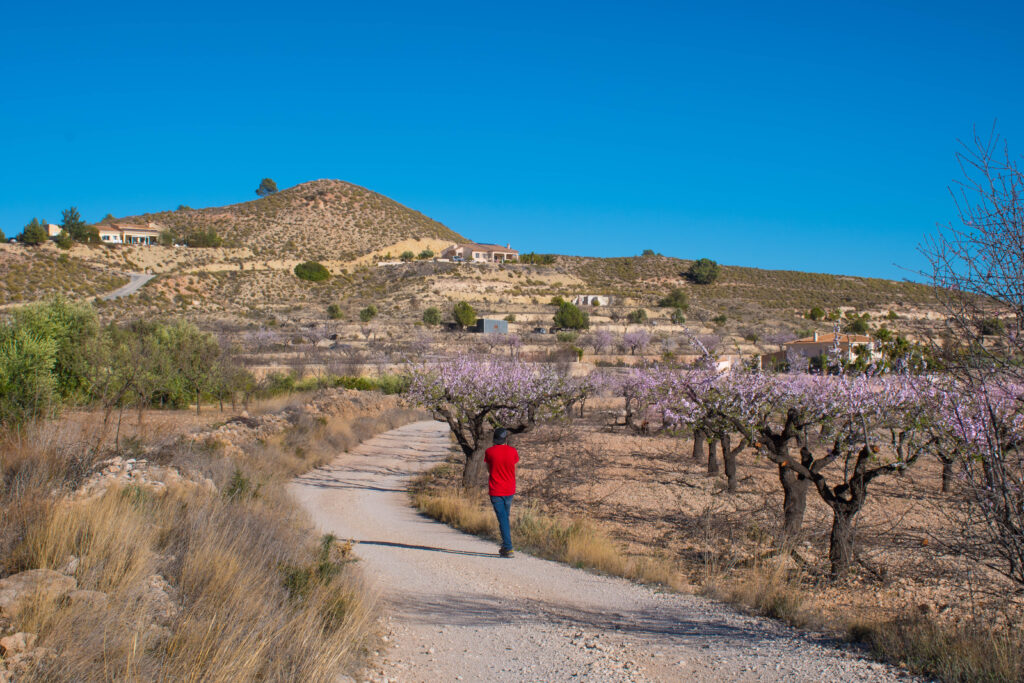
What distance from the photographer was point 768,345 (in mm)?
53531

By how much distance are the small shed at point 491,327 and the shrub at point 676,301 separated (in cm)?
2260

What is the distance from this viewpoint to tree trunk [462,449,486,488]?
1429cm

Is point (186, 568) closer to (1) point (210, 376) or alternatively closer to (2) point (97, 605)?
(2) point (97, 605)

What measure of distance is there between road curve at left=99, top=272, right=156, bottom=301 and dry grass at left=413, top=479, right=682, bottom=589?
50.2 meters

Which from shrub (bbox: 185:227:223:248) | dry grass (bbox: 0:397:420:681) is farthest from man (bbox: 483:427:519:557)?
shrub (bbox: 185:227:223:248)

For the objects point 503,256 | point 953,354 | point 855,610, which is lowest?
point 855,610

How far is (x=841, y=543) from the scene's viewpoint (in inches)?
349

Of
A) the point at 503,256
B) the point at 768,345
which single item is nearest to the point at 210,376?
the point at 768,345

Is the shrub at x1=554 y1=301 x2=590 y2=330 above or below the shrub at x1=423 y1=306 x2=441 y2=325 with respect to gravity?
above

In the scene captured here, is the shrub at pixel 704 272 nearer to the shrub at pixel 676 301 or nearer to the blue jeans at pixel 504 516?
the shrub at pixel 676 301

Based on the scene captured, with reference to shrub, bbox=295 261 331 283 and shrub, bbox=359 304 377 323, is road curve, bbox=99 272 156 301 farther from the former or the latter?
shrub, bbox=359 304 377 323

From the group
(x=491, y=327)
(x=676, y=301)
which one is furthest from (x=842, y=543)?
(x=676, y=301)

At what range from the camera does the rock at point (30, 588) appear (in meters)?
3.73

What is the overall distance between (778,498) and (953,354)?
1051cm
